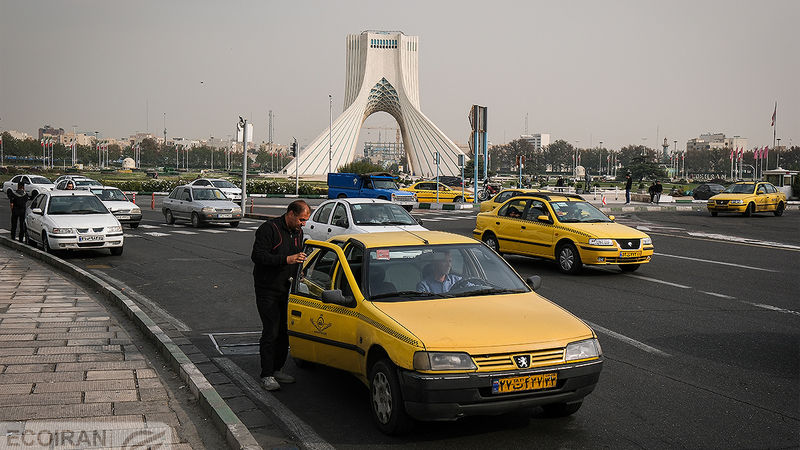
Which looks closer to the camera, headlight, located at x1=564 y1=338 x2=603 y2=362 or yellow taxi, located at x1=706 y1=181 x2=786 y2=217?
headlight, located at x1=564 y1=338 x2=603 y2=362

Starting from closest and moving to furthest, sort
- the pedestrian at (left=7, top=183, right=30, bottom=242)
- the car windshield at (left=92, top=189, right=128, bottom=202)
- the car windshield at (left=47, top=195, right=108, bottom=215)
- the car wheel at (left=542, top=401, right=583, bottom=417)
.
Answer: the car wheel at (left=542, top=401, right=583, bottom=417) < the car windshield at (left=47, top=195, right=108, bottom=215) < the pedestrian at (left=7, top=183, right=30, bottom=242) < the car windshield at (left=92, top=189, right=128, bottom=202)

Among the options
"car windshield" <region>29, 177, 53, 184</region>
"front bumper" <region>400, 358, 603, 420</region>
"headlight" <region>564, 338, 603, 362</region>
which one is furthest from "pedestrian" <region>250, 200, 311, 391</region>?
"car windshield" <region>29, 177, 53, 184</region>

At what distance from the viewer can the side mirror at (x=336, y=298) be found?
20.2ft

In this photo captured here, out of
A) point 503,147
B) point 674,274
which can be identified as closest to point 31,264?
point 674,274

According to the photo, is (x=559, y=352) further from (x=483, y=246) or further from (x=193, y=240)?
(x=193, y=240)

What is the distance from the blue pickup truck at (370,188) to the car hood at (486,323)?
28.6m

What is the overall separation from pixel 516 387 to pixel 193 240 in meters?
18.1

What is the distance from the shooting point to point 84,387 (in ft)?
21.5

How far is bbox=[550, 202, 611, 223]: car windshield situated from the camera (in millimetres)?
15086

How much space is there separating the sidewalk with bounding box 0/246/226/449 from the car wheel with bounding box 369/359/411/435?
A: 1.16 metres

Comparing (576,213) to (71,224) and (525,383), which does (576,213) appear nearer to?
(525,383)

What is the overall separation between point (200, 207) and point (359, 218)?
13109 millimetres

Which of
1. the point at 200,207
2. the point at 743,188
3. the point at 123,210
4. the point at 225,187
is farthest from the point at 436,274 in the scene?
the point at 225,187

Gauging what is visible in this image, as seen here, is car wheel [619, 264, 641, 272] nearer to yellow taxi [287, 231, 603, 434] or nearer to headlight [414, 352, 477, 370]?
yellow taxi [287, 231, 603, 434]
